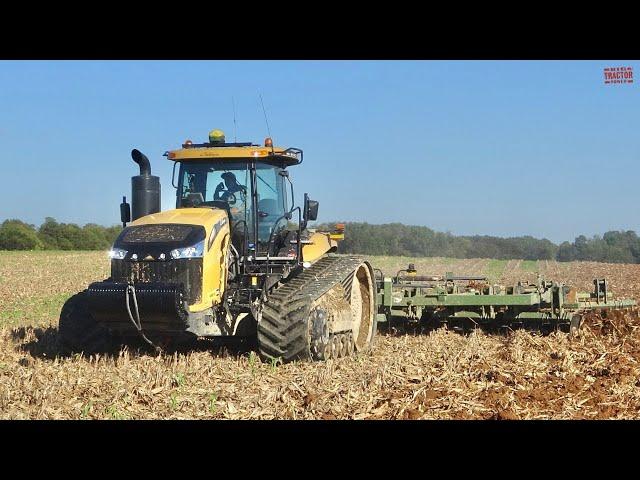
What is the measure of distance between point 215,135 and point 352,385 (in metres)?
4.25

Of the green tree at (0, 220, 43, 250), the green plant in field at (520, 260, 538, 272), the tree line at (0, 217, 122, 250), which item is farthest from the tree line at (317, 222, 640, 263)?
the green tree at (0, 220, 43, 250)

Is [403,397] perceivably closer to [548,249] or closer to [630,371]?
[630,371]

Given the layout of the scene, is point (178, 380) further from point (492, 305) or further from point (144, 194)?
point (492, 305)

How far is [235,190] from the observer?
10680 mm

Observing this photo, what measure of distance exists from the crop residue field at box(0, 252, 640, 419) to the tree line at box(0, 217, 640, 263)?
4280cm

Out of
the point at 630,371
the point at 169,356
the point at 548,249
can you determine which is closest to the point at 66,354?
the point at 169,356

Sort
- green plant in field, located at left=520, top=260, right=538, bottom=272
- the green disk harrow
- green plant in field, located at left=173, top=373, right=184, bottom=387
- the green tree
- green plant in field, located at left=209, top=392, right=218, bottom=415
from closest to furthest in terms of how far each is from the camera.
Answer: green plant in field, located at left=209, top=392, right=218, bottom=415 → green plant in field, located at left=173, top=373, right=184, bottom=387 → the green disk harrow → green plant in field, located at left=520, top=260, right=538, bottom=272 → the green tree

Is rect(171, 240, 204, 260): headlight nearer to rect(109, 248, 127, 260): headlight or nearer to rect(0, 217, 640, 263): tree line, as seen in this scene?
rect(109, 248, 127, 260): headlight

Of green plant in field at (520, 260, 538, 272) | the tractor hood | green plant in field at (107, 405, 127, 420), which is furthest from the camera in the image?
green plant in field at (520, 260, 538, 272)

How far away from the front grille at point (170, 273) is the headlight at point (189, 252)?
0.04 m

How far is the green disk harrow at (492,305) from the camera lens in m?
12.5

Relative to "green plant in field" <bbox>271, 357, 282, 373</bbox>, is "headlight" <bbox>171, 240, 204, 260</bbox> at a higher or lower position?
higher

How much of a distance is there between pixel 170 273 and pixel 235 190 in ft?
5.49

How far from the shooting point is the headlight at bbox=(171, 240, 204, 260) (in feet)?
31.0
